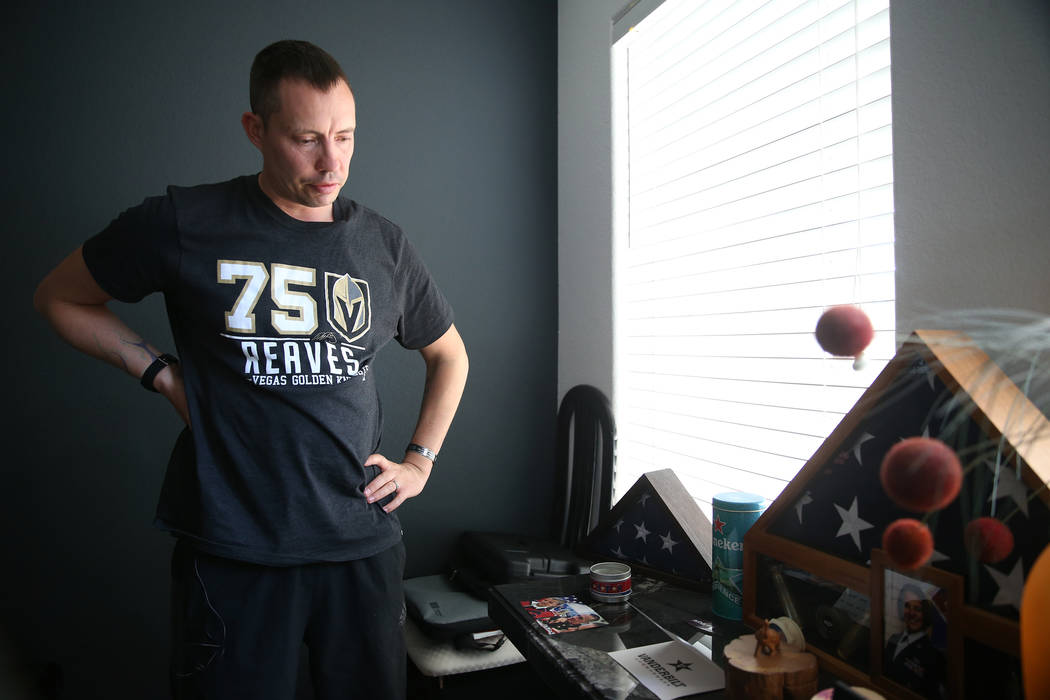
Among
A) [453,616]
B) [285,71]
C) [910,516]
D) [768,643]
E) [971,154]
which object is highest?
[285,71]

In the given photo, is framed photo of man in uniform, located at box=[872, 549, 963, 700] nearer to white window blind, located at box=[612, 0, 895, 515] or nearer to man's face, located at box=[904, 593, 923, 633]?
man's face, located at box=[904, 593, 923, 633]

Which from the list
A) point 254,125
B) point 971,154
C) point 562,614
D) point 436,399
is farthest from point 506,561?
point 971,154

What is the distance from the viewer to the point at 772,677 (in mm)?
746

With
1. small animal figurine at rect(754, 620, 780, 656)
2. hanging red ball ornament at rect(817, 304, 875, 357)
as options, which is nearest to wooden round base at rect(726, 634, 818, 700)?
small animal figurine at rect(754, 620, 780, 656)

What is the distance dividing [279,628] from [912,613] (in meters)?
1.00

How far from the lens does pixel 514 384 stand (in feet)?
7.65

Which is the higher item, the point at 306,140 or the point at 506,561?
the point at 306,140

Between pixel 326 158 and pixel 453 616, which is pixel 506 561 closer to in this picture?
pixel 453 616

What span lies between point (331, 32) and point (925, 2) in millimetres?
1737

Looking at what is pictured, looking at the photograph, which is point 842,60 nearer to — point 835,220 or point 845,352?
point 835,220

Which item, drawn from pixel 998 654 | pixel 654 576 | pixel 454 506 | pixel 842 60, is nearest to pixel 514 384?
pixel 454 506

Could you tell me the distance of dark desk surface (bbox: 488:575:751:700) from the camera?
0.89 meters

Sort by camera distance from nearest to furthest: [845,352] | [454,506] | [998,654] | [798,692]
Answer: [845,352]
[998,654]
[798,692]
[454,506]

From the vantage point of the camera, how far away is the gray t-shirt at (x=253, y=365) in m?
1.14
